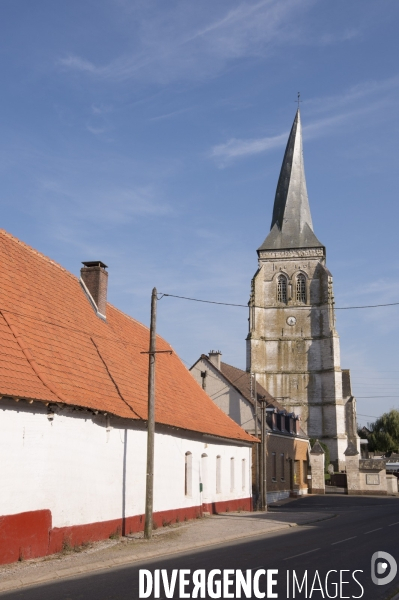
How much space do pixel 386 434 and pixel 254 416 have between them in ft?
186

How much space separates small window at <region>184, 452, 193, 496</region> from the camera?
23.4 metres

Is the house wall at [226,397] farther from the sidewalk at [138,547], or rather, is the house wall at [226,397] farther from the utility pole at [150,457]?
the utility pole at [150,457]

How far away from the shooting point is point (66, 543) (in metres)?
14.1

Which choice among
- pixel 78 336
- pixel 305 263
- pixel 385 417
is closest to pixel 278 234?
pixel 305 263

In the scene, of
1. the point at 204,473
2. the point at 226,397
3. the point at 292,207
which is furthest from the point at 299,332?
the point at 204,473

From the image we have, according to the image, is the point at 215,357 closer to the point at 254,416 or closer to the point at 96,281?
the point at 254,416

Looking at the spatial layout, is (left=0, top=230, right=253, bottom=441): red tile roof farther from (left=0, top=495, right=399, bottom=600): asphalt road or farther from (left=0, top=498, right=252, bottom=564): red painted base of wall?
(left=0, top=495, right=399, bottom=600): asphalt road

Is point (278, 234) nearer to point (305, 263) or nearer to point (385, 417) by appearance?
point (305, 263)

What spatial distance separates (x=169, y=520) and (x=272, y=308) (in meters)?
58.0

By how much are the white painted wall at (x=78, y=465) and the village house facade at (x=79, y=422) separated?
27 millimetres

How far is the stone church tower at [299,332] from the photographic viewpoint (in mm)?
72625

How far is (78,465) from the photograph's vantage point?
49.4ft

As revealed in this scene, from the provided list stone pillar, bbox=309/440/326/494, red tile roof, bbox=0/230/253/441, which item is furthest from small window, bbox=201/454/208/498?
stone pillar, bbox=309/440/326/494

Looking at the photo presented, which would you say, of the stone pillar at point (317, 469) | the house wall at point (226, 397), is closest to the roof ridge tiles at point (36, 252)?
the house wall at point (226, 397)
